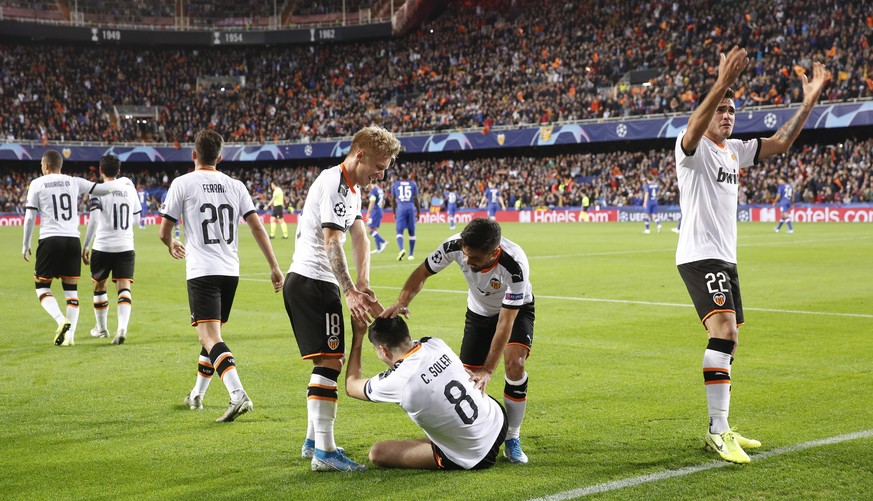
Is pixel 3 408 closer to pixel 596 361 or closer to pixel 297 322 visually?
pixel 297 322

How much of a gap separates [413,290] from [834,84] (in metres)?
41.3

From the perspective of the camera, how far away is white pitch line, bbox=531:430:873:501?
15.6 ft

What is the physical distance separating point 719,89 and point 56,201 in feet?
28.2

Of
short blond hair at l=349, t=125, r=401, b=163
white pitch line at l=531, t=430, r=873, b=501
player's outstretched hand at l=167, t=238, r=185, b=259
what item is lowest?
white pitch line at l=531, t=430, r=873, b=501

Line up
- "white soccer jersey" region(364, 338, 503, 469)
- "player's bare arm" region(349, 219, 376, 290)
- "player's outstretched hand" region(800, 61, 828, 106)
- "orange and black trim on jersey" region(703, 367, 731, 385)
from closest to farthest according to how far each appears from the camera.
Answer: "white soccer jersey" region(364, 338, 503, 469) → "player's bare arm" region(349, 219, 376, 290) → "orange and black trim on jersey" region(703, 367, 731, 385) → "player's outstretched hand" region(800, 61, 828, 106)

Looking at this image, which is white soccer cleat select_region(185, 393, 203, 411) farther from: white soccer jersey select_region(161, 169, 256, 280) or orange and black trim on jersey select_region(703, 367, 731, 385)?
orange and black trim on jersey select_region(703, 367, 731, 385)

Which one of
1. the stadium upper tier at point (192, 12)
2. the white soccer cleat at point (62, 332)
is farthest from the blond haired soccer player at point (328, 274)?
the stadium upper tier at point (192, 12)

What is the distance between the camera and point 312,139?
60.0 meters

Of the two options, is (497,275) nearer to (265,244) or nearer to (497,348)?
(497,348)

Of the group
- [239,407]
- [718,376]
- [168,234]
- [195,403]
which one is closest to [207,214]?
[168,234]

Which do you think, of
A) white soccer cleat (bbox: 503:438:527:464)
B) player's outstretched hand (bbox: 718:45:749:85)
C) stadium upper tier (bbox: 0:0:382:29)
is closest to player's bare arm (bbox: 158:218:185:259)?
white soccer cleat (bbox: 503:438:527:464)

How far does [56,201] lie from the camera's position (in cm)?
1095

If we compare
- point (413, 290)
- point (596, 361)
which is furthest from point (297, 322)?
point (596, 361)

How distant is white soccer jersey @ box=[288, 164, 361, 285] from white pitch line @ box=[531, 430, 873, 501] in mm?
1967
